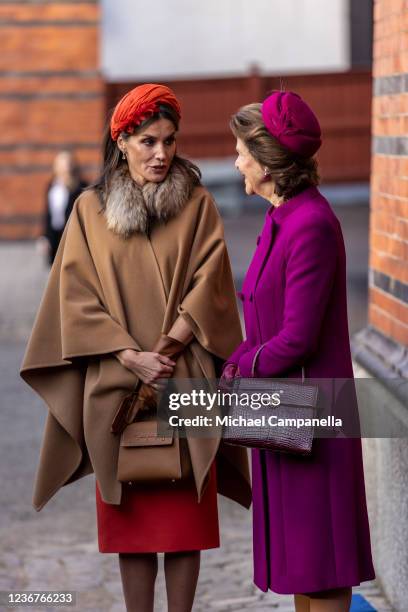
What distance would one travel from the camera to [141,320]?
4059 mm

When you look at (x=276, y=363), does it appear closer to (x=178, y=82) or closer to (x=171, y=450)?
(x=171, y=450)

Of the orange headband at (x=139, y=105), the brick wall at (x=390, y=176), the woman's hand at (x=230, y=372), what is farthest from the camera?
the brick wall at (x=390, y=176)

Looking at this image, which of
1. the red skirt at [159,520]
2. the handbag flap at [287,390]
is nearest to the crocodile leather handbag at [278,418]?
the handbag flap at [287,390]

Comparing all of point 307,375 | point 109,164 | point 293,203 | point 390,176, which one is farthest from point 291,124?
point 390,176

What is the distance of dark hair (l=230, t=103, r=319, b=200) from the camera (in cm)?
356

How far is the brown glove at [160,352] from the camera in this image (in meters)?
4.00

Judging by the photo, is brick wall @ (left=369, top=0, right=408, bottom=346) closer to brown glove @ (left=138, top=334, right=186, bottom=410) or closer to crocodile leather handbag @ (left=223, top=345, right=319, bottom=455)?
brown glove @ (left=138, top=334, right=186, bottom=410)

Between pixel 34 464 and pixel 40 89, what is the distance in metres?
11.9

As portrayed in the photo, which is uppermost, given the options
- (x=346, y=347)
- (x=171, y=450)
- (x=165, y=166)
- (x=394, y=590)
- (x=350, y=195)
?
(x=165, y=166)

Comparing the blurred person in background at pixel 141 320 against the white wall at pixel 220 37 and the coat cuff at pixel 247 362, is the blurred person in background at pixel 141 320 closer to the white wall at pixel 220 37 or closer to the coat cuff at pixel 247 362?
the coat cuff at pixel 247 362

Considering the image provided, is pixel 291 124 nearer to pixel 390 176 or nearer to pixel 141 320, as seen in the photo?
pixel 141 320

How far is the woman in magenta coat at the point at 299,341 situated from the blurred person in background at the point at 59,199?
27.0 ft

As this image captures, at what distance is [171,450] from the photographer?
4.01 metres

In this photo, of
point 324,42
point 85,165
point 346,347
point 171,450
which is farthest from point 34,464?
point 324,42
